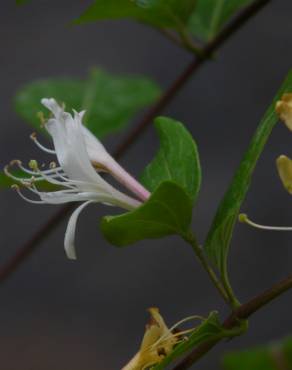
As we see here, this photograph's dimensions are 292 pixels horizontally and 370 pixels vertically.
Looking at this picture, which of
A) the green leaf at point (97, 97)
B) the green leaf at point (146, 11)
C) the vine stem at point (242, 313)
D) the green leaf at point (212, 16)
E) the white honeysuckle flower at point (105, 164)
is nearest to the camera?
the vine stem at point (242, 313)

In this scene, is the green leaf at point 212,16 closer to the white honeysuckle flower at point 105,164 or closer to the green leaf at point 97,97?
the green leaf at point 97,97

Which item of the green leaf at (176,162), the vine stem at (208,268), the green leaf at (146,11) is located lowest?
the vine stem at (208,268)

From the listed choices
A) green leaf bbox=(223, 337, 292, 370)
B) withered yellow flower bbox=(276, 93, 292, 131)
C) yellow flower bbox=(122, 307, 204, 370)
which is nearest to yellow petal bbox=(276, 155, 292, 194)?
withered yellow flower bbox=(276, 93, 292, 131)

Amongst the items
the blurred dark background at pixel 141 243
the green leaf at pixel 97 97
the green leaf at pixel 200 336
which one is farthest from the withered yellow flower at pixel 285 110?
the blurred dark background at pixel 141 243

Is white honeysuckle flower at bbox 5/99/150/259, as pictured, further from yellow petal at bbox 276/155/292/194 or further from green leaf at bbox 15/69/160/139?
green leaf at bbox 15/69/160/139

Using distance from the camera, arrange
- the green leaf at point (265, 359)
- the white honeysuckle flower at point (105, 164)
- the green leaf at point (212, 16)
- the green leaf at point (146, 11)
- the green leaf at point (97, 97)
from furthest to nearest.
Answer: the green leaf at point (97, 97) < the green leaf at point (212, 16) < the green leaf at point (265, 359) < the green leaf at point (146, 11) < the white honeysuckle flower at point (105, 164)

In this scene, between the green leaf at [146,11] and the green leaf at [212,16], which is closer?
the green leaf at [146,11]

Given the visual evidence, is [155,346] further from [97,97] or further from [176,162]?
[97,97]

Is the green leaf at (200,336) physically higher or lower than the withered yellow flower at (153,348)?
lower
